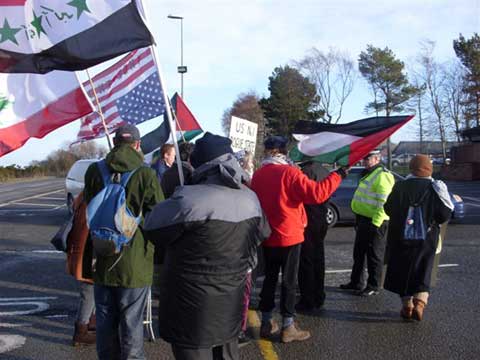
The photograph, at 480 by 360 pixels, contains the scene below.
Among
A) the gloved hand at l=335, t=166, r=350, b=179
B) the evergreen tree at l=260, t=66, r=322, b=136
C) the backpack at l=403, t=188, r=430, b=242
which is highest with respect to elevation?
the evergreen tree at l=260, t=66, r=322, b=136

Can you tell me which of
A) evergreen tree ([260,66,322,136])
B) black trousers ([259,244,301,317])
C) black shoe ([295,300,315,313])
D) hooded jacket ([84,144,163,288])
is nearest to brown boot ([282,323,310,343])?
black trousers ([259,244,301,317])

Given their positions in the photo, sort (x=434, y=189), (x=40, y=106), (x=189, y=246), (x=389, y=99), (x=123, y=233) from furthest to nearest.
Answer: (x=389, y=99) < (x=434, y=189) < (x=40, y=106) < (x=123, y=233) < (x=189, y=246)

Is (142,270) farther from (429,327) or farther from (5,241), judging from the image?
(5,241)

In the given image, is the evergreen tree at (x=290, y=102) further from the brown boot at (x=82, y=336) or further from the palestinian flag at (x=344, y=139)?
the brown boot at (x=82, y=336)

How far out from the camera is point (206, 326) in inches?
126

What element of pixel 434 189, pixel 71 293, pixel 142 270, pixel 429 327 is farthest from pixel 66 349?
pixel 434 189

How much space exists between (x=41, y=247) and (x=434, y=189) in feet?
24.4

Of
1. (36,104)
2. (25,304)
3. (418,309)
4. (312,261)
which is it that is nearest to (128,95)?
(36,104)

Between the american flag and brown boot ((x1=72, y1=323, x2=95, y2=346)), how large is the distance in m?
2.78

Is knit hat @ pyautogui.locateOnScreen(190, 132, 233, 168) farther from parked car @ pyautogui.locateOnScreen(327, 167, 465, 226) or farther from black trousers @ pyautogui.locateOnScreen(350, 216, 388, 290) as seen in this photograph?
parked car @ pyautogui.locateOnScreen(327, 167, 465, 226)

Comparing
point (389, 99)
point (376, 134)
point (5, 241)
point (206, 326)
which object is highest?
point (389, 99)

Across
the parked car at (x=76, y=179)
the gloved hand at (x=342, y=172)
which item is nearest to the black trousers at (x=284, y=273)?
the gloved hand at (x=342, y=172)

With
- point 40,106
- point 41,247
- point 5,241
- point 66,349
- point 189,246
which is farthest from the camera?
point 5,241

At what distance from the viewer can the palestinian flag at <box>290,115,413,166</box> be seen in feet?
18.5
